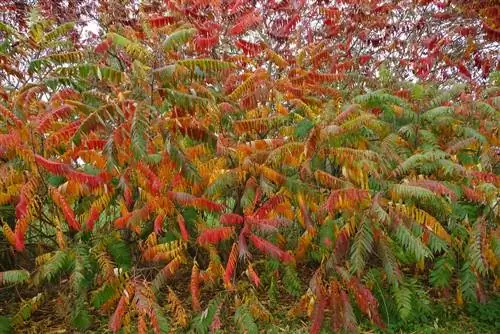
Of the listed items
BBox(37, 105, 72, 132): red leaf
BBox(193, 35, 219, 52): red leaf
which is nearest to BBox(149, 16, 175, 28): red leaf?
BBox(193, 35, 219, 52): red leaf

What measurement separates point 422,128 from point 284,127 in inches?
74.6

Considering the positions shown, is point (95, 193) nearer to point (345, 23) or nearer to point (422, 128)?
point (422, 128)

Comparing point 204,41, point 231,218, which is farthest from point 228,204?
point 204,41

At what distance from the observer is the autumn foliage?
4746mm

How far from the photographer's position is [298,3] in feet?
30.4

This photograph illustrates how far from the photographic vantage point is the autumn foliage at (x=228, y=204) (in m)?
4.75

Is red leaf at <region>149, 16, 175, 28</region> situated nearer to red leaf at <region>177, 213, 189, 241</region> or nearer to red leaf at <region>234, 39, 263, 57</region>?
red leaf at <region>234, 39, 263, 57</region>

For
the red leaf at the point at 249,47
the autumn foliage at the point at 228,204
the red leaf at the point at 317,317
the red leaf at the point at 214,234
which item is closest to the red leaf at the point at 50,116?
the autumn foliage at the point at 228,204

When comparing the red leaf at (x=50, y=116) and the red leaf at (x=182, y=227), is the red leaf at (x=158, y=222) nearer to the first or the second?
the red leaf at (x=182, y=227)

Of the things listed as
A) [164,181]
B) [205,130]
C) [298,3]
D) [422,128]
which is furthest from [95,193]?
[298,3]

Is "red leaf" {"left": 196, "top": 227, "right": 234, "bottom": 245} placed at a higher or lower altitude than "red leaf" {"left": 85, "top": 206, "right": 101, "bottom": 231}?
lower

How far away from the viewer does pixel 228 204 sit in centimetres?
564

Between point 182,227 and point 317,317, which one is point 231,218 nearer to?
point 182,227

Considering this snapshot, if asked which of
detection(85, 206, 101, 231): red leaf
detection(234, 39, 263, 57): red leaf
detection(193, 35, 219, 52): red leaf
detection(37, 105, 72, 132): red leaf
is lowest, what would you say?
detection(85, 206, 101, 231): red leaf
